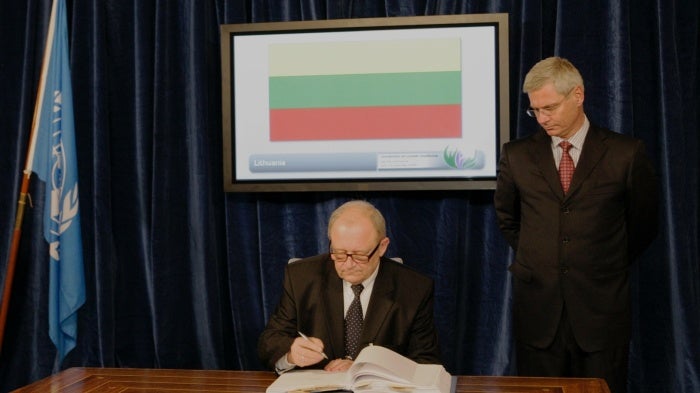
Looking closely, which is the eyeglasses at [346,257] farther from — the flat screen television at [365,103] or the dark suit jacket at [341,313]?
the flat screen television at [365,103]

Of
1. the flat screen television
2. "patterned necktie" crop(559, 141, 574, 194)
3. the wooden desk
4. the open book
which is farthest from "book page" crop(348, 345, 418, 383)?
the flat screen television

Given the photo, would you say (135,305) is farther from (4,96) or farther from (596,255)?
(596,255)

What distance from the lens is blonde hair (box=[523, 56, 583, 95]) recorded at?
9.01 ft

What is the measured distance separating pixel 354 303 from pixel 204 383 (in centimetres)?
54

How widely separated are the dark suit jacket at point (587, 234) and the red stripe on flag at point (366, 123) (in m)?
0.79

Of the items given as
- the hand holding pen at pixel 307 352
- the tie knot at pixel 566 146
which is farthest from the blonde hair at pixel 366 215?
the tie knot at pixel 566 146

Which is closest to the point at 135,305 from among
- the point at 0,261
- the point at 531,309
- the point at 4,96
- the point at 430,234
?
the point at 0,261

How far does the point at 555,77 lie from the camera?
2.75m

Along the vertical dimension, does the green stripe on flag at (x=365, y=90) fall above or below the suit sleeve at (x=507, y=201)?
above

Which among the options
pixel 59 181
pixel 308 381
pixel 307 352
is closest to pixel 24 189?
pixel 59 181

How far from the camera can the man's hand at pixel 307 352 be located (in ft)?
7.38

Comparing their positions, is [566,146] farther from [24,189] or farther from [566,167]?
[24,189]

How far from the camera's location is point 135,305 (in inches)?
161

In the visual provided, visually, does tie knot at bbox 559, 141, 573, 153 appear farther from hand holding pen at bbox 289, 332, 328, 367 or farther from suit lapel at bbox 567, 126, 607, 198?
hand holding pen at bbox 289, 332, 328, 367
